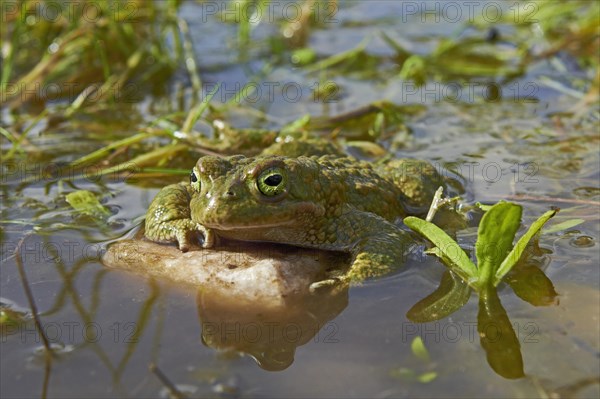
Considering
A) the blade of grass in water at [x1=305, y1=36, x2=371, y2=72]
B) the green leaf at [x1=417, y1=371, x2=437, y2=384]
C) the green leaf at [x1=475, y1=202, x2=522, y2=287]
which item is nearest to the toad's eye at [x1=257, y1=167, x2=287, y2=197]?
the green leaf at [x1=475, y1=202, x2=522, y2=287]

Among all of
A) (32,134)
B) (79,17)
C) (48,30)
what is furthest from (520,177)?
(48,30)

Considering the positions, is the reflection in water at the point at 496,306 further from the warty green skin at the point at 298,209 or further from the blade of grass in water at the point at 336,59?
the blade of grass in water at the point at 336,59

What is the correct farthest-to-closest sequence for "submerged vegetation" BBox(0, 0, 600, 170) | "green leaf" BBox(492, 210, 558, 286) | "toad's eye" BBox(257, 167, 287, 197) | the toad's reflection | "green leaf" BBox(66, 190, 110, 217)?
"submerged vegetation" BBox(0, 0, 600, 170) → "green leaf" BBox(66, 190, 110, 217) → "toad's eye" BBox(257, 167, 287, 197) → "green leaf" BBox(492, 210, 558, 286) → the toad's reflection

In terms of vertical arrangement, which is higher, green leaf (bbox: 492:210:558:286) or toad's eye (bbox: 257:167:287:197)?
toad's eye (bbox: 257:167:287:197)

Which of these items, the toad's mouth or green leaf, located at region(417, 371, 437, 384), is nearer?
green leaf, located at region(417, 371, 437, 384)

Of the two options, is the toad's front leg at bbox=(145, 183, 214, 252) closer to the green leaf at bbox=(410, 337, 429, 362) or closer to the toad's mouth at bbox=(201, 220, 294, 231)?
the toad's mouth at bbox=(201, 220, 294, 231)

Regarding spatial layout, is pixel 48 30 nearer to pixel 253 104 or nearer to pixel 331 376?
pixel 253 104
